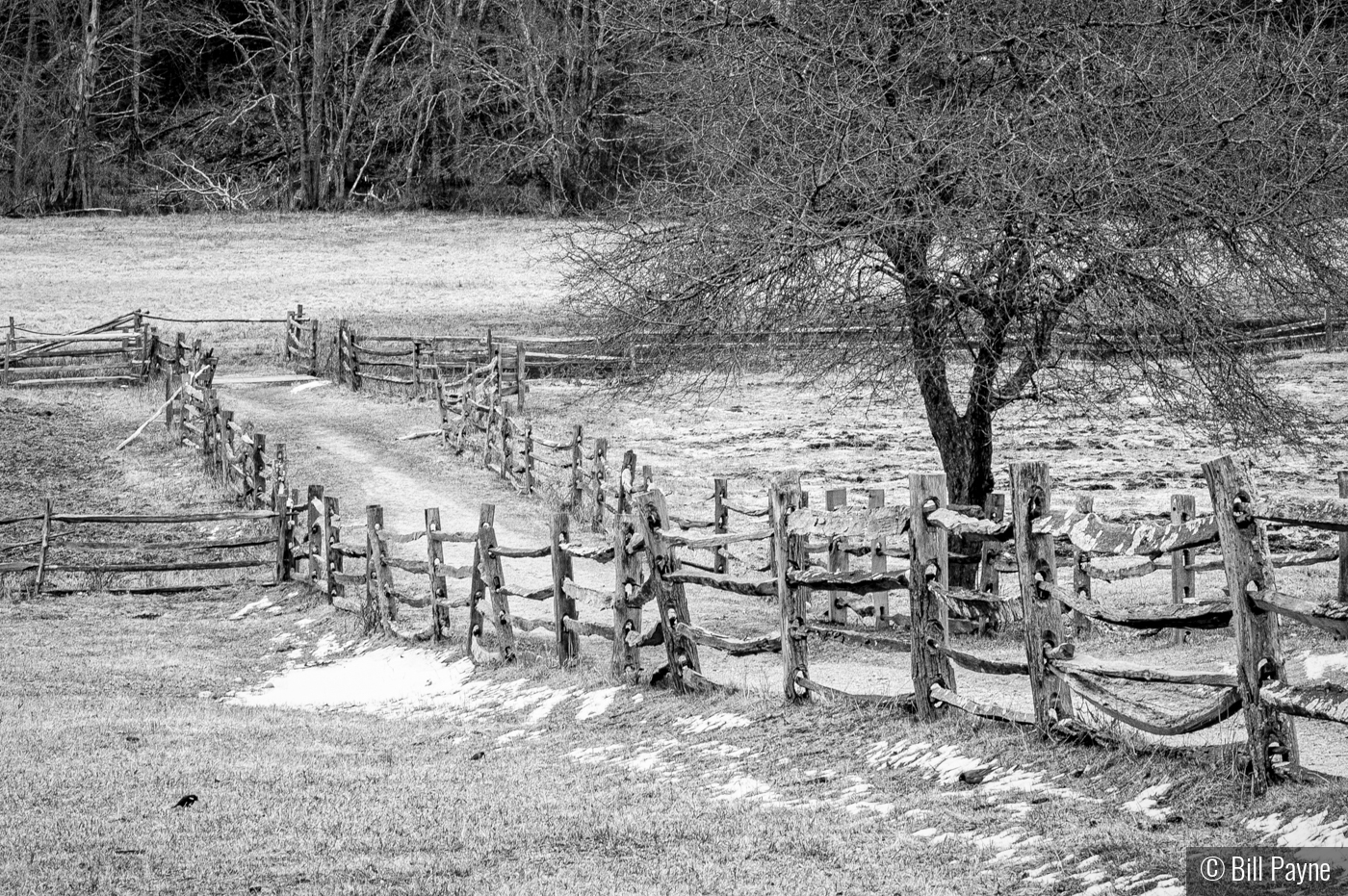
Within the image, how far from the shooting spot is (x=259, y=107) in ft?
208

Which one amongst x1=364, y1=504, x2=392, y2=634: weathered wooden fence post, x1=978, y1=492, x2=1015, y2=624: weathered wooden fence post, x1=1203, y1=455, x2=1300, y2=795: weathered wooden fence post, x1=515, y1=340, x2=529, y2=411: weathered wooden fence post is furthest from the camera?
x1=515, y1=340, x2=529, y2=411: weathered wooden fence post

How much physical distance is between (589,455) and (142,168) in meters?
46.9

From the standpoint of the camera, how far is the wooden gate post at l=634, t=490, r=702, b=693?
9.95m

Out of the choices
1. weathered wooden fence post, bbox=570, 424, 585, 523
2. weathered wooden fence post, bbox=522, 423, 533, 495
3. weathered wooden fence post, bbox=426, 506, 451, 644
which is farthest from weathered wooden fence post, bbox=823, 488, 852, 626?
weathered wooden fence post, bbox=522, 423, 533, 495

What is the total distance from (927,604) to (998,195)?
14.0 ft

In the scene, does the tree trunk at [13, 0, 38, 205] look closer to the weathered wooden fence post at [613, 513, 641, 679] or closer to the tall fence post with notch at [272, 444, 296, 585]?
the tall fence post with notch at [272, 444, 296, 585]

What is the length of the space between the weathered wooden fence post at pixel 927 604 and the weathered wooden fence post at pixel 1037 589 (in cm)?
77

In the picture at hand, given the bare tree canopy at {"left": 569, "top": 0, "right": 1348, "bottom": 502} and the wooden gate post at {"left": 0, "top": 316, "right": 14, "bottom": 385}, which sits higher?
the bare tree canopy at {"left": 569, "top": 0, "right": 1348, "bottom": 502}

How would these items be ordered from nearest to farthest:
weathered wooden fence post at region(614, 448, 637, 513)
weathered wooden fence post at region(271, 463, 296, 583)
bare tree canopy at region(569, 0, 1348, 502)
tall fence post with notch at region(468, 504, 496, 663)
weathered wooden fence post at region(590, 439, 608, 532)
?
bare tree canopy at region(569, 0, 1348, 502)
tall fence post with notch at region(468, 504, 496, 663)
weathered wooden fence post at region(614, 448, 637, 513)
weathered wooden fence post at region(271, 463, 296, 583)
weathered wooden fence post at region(590, 439, 608, 532)

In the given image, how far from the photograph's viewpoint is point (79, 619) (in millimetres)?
15992

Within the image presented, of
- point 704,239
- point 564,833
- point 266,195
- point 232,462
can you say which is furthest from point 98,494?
point 266,195

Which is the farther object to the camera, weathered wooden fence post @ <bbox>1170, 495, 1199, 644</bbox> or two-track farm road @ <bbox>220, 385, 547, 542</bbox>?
two-track farm road @ <bbox>220, 385, 547, 542</bbox>

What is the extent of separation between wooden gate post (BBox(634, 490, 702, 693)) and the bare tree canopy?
2.67 metres

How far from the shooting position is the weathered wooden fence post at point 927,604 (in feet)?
26.5
